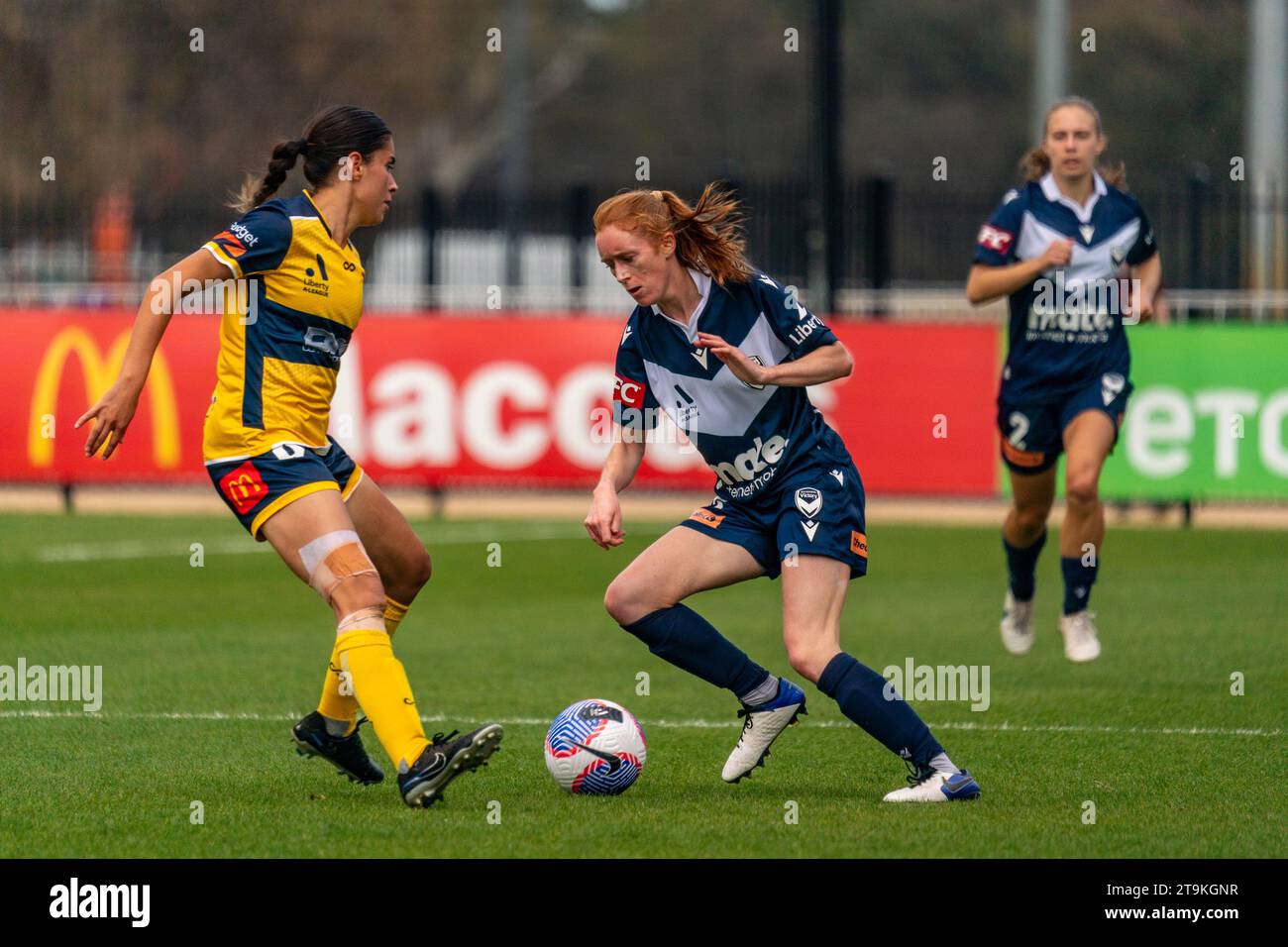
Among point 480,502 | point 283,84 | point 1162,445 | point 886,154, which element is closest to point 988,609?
point 1162,445

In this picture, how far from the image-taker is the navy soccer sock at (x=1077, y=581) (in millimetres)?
10453

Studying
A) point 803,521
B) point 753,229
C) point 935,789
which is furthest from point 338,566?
point 753,229

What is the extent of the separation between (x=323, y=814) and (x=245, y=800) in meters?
0.38

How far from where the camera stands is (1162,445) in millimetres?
17844

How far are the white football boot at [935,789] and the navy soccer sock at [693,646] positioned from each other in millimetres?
661

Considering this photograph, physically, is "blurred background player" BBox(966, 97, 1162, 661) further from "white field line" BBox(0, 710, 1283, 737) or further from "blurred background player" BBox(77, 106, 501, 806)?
"blurred background player" BBox(77, 106, 501, 806)

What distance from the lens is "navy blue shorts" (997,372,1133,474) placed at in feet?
33.8

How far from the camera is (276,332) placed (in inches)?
280

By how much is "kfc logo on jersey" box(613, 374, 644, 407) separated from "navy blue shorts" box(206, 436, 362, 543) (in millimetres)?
973

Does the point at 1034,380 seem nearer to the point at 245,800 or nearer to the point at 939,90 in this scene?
the point at 245,800

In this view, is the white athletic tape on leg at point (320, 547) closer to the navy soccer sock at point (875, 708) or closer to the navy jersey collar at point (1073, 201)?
the navy soccer sock at point (875, 708)

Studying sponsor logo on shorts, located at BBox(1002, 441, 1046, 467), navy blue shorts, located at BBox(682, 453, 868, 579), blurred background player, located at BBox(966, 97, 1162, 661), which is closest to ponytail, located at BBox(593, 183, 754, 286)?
A: navy blue shorts, located at BBox(682, 453, 868, 579)

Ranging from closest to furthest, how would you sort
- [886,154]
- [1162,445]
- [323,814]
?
[323,814] < [1162,445] < [886,154]
